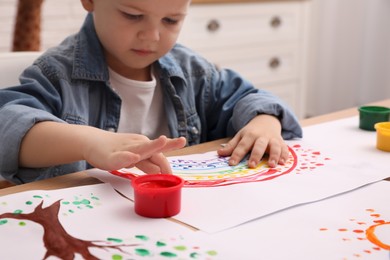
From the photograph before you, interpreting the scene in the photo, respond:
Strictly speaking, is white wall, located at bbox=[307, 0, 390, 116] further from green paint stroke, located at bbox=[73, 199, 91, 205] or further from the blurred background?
green paint stroke, located at bbox=[73, 199, 91, 205]

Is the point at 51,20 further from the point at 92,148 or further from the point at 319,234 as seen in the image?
the point at 319,234

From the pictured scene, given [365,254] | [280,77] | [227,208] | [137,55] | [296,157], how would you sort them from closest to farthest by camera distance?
[365,254] < [227,208] < [296,157] < [137,55] < [280,77]

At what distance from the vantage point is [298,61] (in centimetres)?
280

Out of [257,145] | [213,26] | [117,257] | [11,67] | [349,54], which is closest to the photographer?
[117,257]

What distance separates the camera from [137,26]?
931mm

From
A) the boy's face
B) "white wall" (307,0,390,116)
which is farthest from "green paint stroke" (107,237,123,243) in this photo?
"white wall" (307,0,390,116)

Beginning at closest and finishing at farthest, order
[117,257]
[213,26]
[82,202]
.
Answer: [117,257]
[82,202]
[213,26]

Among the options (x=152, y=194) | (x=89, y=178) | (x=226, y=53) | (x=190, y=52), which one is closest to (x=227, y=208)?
(x=152, y=194)

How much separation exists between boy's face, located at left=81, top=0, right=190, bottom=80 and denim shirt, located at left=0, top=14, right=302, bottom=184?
1.5 inches

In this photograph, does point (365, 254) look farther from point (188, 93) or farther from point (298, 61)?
point (298, 61)

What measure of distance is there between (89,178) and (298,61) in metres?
2.22

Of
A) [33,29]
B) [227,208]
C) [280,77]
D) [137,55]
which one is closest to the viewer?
[227,208]

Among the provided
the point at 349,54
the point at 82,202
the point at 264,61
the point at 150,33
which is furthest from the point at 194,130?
the point at 349,54

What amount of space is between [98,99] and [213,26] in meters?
1.52
